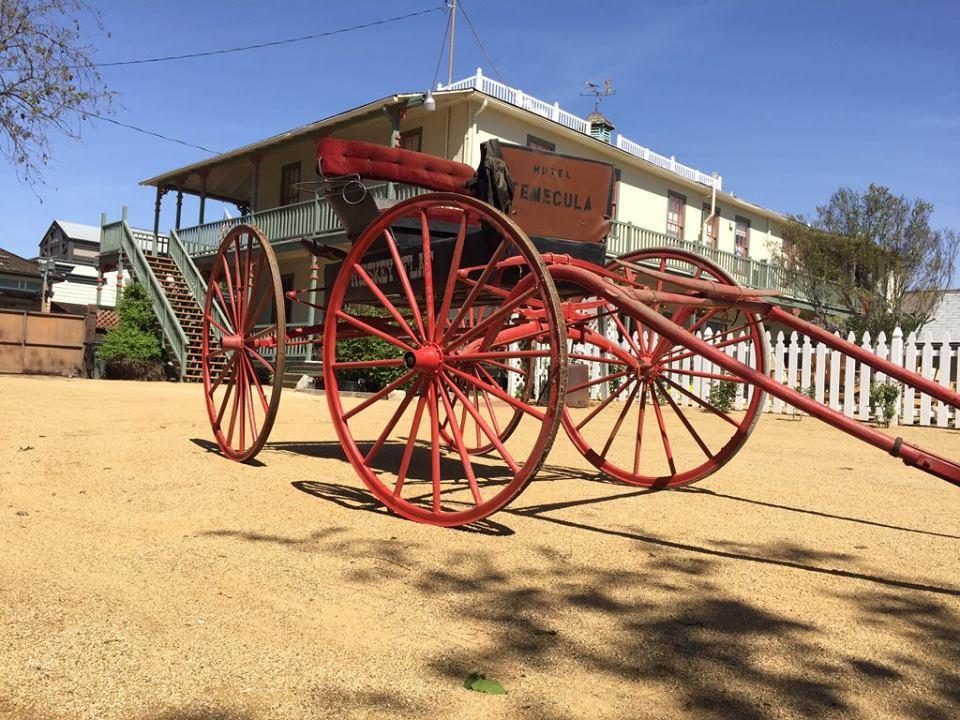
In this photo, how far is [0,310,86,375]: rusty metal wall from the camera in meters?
17.8

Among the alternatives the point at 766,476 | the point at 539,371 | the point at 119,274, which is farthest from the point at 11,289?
the point at 766,476

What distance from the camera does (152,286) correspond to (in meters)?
20.8

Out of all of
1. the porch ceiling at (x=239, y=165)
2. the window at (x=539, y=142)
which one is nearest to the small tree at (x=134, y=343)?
the porch ceiling at (x=239, y=165)

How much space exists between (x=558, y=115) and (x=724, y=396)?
1059 centimetres

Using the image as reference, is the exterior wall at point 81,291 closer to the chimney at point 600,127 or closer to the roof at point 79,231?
the roof at point 79,231

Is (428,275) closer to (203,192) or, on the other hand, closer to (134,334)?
(134,334)

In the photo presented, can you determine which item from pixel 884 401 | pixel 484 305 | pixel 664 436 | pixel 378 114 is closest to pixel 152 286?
pixel 378 114

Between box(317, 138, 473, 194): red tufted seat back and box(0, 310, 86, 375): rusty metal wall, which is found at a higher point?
box(317, 138, 473, 194): red tufted seat back

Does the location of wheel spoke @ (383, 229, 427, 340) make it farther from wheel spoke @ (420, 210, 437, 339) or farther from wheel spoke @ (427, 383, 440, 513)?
wheel spoke @ (427, 383, 440, 513)

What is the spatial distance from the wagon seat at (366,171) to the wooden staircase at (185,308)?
1330cm

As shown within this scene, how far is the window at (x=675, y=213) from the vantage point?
24312mm

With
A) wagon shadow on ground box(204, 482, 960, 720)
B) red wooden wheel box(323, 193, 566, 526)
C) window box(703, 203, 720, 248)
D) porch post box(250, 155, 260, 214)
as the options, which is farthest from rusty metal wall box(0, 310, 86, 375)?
window box(703, 203, 720, 248)

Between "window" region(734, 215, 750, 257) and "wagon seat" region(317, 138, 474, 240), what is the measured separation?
939 inches

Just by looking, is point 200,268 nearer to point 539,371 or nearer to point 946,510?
point 539,371
